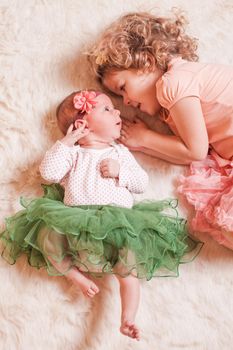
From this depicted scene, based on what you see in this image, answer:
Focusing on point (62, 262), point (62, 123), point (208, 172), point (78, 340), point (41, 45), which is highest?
point (41, 45)

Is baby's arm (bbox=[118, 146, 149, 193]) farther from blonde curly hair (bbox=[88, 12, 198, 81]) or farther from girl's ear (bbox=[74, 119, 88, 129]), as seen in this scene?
blonde curly hair (bbox=[88, 12, 198, 81])

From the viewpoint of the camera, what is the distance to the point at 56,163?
1305 mm

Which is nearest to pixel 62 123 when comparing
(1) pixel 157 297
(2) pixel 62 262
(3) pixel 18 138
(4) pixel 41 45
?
(3) pixel 18 138

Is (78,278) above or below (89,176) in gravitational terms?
below

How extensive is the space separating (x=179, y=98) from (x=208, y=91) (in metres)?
0.10

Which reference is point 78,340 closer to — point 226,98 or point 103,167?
point 103,167

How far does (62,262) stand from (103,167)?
0.27 m

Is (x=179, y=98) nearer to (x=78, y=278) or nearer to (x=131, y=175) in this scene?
(x=131, y=175)

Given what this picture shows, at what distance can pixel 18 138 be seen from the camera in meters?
A: 1.44

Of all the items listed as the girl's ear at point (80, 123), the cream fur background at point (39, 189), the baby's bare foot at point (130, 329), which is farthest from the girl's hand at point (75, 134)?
the baby's bare foot at point (130, 329)

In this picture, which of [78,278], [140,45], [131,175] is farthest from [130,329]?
[140,45]

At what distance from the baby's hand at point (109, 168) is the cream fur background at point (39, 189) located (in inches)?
6.2

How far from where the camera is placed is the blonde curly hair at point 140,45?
135cm

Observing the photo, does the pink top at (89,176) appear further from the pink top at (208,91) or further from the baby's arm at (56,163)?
the pink top at (208,91)
